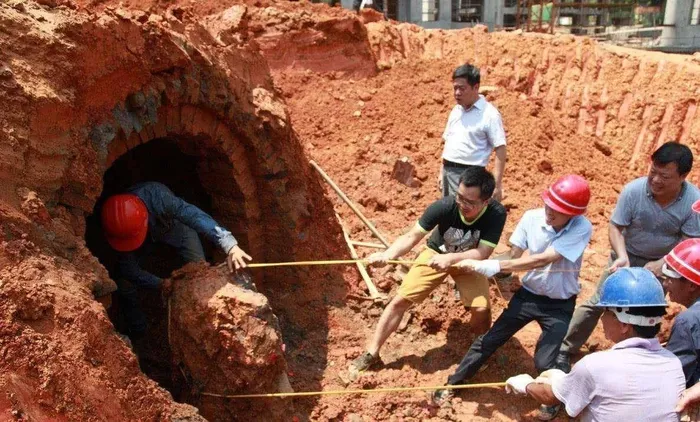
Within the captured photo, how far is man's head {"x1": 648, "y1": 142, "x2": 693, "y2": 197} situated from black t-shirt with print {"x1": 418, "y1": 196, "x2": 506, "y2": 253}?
1126 mm

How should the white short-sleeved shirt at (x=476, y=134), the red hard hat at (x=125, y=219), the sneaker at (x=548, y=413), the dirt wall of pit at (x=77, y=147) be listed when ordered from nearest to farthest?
the dirt wall of pit at (x=77, y=147) → the red hard hat at (x=125, y=219) → the sneaker at (x=548, y=413) → the white short-sleeved shirt at (x=476, y=134)

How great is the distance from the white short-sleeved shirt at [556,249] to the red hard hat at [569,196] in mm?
160

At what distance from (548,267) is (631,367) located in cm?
174

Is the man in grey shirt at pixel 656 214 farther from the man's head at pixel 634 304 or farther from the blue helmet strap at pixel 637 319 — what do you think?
the blue helmet strap at pixel 637 319

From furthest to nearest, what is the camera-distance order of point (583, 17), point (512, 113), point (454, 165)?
point (583, 17), point (512, 113), point (454, 165)

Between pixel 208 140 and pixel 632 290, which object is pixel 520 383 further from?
pixel 208 140

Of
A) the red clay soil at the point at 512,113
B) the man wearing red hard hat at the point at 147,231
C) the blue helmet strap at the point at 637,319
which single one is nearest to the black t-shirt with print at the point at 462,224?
the man wearing red hard hat at the point at 147,231

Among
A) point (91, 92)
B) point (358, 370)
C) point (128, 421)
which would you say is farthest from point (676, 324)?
point (91, 92)

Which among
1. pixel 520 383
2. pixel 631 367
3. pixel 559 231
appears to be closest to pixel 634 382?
pixel 631 367

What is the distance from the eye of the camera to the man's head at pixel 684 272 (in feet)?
10.3

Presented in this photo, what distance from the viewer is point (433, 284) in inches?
185

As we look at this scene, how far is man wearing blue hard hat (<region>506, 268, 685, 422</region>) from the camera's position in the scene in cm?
260

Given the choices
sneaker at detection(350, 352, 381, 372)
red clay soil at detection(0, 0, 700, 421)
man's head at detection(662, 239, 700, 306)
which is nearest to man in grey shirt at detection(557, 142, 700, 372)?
man's head at detection(662, 239, 700, 306)

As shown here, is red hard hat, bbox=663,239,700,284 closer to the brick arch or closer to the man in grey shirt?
the man in grey shirt
